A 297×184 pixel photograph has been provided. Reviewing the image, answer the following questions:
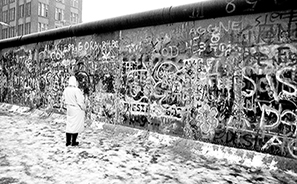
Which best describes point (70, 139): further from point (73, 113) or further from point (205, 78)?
point (205, 78)

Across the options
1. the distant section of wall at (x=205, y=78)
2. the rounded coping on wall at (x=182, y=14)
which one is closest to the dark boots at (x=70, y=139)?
the distant section of wall at (x=205, y=78)

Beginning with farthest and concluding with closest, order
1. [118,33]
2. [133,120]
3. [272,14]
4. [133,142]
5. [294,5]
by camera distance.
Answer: [118,33] → [133,120] → [133,142] → [272,14] → [294,5]

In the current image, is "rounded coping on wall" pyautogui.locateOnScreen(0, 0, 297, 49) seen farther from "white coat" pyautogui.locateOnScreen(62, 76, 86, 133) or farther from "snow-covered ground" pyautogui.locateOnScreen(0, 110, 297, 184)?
"snow-covered ground" pyautogui.locateOnScreen(0, 110, 297, 184)

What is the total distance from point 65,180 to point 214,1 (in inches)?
188

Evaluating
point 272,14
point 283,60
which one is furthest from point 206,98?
point 272,14

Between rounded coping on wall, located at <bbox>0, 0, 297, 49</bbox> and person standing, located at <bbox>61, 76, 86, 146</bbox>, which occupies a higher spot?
rounded coping on wall, located at <bbox>0, 0, 297, 49</bbox>

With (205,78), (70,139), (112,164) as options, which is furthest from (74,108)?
(205,78)

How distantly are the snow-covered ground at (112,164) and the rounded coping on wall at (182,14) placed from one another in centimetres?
323

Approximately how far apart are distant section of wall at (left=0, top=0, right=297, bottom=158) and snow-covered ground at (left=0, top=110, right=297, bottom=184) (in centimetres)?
69

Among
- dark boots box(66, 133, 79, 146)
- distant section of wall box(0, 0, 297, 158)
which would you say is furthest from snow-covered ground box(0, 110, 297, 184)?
distant section of wall box(0, 0, 297, 158)

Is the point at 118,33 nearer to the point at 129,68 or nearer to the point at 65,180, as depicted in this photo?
the point at 129,68

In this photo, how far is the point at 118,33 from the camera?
7.41 meters

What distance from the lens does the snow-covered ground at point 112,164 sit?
3.76 metres

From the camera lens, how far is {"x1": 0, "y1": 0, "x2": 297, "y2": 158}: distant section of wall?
4.53m
